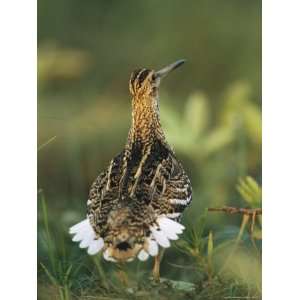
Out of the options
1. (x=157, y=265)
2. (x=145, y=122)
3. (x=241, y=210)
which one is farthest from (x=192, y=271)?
(x=145, y=122)

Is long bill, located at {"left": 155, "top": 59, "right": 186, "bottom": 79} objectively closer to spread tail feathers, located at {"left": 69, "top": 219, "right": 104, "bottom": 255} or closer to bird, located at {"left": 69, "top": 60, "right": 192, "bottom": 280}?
bird, located at {"left": 69, "top": 60, "right": 192, "bottom": 280}

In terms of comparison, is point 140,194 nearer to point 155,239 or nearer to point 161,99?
point 155,239

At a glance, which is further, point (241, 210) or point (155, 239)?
point (241, 210)

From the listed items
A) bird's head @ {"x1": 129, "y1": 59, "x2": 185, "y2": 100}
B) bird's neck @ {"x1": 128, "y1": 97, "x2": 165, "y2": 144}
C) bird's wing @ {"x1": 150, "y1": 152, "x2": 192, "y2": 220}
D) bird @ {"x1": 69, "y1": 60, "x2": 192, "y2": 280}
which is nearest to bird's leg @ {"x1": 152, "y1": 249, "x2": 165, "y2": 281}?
bird @ {"x1": 69, "y1": 60, "x2": 192, "y2": 280}

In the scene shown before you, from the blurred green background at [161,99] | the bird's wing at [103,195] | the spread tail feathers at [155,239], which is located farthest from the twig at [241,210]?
the bird's wing at [103,195]

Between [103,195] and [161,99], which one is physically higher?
[161,99]

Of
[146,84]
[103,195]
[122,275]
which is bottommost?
[122,275]

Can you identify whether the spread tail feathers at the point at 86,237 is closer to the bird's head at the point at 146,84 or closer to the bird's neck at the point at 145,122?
the bird's neck at the point at 145,122

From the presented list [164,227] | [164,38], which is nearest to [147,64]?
[164,38]
